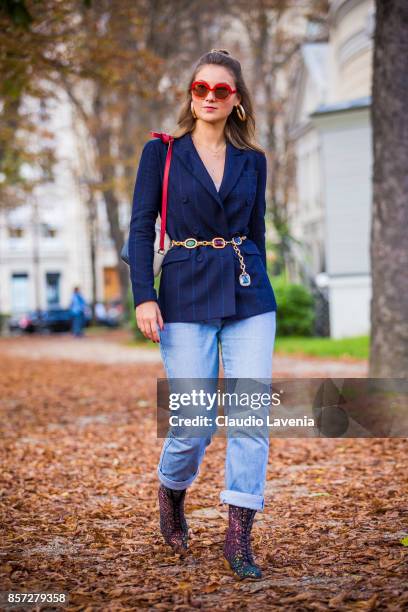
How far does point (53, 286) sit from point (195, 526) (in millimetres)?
67823

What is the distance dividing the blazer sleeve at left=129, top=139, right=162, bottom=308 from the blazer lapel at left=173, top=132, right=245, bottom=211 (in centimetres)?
12

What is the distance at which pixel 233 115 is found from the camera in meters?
4.55

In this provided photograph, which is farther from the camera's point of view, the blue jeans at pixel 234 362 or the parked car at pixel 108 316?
the parked car at pixel 108 316

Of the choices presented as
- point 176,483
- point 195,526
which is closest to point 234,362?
point 176,483

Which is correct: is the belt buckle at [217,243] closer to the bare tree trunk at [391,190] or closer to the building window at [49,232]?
the bare tree trunk at [391,190]

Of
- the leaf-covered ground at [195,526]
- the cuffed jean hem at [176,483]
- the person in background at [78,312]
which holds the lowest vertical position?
the person in background at [78,312]

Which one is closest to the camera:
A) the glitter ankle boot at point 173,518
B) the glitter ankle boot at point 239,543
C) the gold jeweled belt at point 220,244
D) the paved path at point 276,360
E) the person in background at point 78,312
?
the glitter ankle boot at point 239,543

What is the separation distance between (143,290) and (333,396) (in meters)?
2.39

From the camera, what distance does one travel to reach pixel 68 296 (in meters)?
72.2

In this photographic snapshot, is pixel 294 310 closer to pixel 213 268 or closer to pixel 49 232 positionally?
pixel 213 268

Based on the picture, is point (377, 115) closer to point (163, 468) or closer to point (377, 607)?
point (163, 468)

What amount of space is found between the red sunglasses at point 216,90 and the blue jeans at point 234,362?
1002mm

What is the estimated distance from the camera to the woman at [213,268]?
13.7 ft

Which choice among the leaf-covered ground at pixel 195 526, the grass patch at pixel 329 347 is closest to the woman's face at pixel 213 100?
the leaf-covered ground at pixel 195 526
